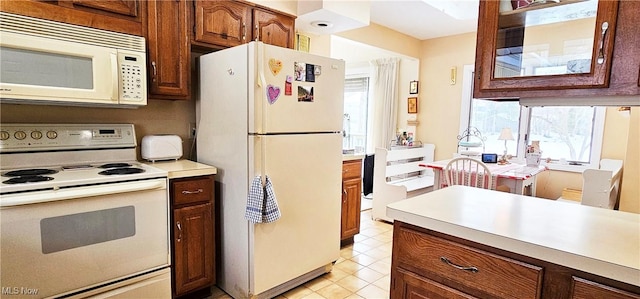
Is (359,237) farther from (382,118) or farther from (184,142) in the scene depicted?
(382,118)

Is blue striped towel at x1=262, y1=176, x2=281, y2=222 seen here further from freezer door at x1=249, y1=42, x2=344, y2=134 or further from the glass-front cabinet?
the glass-front cabinet

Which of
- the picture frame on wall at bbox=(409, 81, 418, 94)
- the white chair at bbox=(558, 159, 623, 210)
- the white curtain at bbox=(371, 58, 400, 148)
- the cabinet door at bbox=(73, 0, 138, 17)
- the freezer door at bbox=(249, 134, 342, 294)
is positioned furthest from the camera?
the white curtain at bbox=(371, 58, 400, 148)

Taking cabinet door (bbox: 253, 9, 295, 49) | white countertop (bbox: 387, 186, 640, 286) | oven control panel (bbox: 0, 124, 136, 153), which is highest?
cabinet door (bbox: 253, 9, 295, 49)

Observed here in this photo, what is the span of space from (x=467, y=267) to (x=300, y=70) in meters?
1.54

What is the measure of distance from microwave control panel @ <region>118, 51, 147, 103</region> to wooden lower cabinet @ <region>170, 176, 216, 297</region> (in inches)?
22.7

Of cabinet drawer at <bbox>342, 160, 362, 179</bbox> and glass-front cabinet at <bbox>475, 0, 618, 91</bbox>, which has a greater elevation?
glass-front cabinet at <bbox>475, 0, 618, 91</bbox>

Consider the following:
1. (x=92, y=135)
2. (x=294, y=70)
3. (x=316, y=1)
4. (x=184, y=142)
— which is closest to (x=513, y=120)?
(x=316, y=1)

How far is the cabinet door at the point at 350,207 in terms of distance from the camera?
10.1 feet

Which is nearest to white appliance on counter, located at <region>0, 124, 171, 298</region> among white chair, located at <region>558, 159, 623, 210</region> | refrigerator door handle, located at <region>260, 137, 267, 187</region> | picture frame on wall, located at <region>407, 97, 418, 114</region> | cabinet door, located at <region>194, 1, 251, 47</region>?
refrigerator door handle, located at <region>260, 137, 267, 187</region>

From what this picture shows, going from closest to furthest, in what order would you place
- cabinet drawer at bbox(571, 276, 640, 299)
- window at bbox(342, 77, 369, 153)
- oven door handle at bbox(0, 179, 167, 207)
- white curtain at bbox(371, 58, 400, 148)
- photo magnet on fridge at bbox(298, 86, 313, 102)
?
cabinet drawer at bbox(571, 276, 640, 299) → oven door handle at bbox(0, 179, 167, 207) → photo magnet on fridge at bbox(298, 86, 313, 102) → white curtain at bbox(371, 58, 400, 148) → window at bbox(342, 77, 369, 153)

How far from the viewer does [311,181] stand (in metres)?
2.31

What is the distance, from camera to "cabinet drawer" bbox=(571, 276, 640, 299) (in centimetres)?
85

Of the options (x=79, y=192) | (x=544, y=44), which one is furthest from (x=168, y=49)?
(x=544, y=44)

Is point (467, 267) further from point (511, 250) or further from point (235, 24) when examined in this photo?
point (235, 24)
